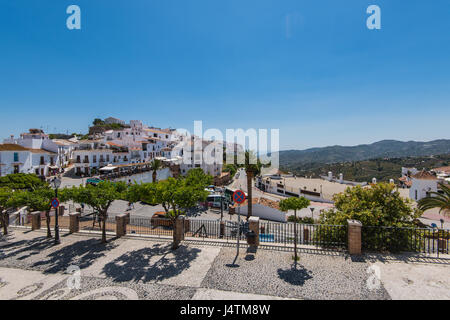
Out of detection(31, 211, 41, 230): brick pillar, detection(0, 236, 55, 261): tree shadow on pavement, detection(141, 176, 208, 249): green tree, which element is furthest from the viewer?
detection(31, 211, 41, 230): brick pillar

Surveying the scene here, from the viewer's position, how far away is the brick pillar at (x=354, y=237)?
9531 millimetres

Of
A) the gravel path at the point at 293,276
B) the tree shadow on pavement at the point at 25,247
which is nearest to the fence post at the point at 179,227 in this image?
the gravel path at the point at 293,276

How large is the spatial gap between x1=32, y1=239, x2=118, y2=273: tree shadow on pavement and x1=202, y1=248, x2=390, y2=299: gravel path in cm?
597

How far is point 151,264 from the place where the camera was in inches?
364

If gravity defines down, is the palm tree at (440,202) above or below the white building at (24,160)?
below

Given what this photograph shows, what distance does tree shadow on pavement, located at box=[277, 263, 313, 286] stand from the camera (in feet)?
25.4

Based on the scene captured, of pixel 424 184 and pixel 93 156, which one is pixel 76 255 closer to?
pixel 424 184

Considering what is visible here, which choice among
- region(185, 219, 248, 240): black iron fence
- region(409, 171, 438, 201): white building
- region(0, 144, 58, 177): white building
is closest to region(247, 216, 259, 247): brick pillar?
region(185, 219, 248, 240): black iron fence

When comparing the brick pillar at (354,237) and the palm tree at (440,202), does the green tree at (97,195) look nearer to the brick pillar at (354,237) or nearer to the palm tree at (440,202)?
the brick pillar at (354,237)

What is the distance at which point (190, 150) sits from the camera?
57719 mm

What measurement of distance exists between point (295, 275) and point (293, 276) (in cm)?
12

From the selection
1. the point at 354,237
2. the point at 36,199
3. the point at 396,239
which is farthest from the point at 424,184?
the point at 36,199

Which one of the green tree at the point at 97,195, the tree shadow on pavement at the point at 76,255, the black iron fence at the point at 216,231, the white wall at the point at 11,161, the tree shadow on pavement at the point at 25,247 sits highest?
the white wall at the point at 11,161

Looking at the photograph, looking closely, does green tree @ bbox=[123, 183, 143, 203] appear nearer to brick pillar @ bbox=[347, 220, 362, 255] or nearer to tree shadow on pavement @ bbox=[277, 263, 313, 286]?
tree shadow on pavement @ bbox=[277, 263, 313, 286]
